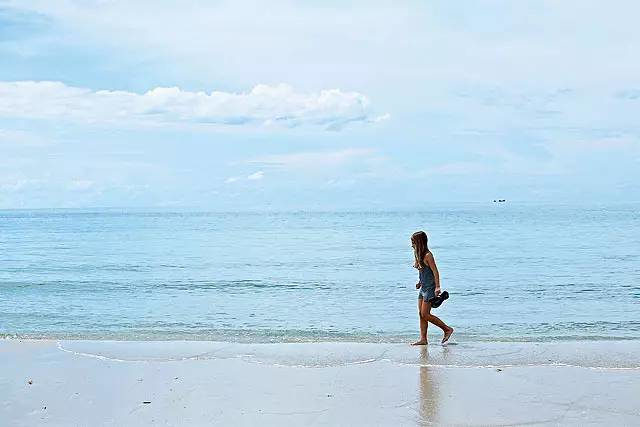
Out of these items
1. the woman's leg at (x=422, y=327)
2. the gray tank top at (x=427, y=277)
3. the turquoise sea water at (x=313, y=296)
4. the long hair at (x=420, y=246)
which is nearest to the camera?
the long hair at (x=420, y=246)

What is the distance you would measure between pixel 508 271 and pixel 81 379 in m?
21.0

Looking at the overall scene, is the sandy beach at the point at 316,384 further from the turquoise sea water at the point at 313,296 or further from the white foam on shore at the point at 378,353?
the turquoise sea water at the point at 313,296

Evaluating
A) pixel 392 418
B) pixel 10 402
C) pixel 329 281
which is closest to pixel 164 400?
pixel 10 402

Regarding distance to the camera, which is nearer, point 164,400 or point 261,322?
point 164,400

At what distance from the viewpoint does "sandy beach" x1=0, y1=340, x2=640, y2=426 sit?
25.5 ft

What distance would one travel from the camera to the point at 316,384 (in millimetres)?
9258

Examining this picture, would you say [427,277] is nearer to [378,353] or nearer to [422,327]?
[422,327]

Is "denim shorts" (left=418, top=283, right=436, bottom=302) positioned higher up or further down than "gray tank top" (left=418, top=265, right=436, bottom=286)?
further down

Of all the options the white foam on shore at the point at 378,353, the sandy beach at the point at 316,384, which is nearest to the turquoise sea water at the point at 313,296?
the white foam on shore at the point at 378,353

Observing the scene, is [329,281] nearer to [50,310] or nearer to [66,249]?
[50,310]

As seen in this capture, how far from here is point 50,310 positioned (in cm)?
1898

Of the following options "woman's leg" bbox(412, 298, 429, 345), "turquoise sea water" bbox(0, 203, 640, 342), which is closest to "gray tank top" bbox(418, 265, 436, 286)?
"woman's leg" bbox(412, 298, 429, 345)

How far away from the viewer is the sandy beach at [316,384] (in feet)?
25.5

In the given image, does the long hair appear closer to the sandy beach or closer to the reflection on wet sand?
the sandy beach
